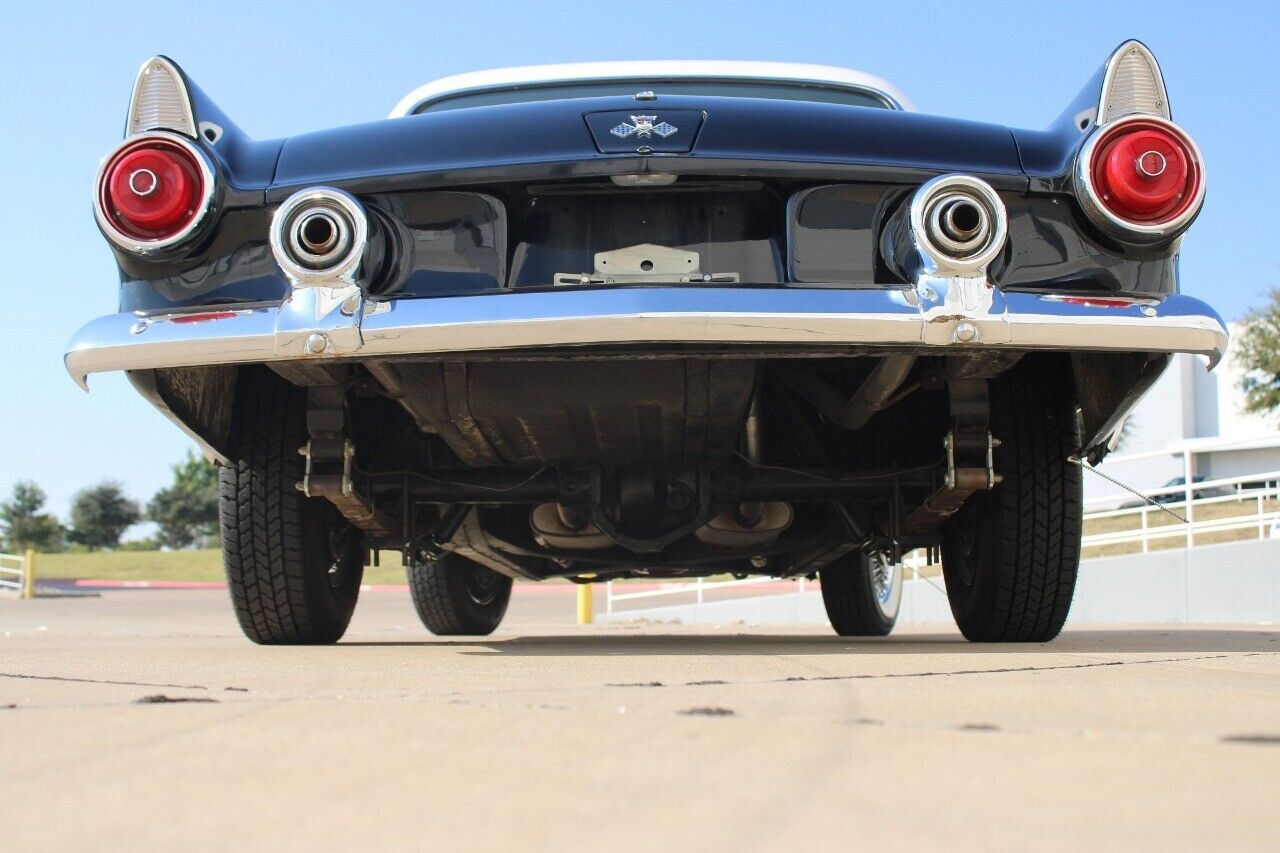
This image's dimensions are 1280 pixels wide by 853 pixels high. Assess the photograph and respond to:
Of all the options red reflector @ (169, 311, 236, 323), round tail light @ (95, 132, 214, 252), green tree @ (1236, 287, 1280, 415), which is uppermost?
green tree @ (1236, 287, 1280, 415)

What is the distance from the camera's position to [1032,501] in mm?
3344

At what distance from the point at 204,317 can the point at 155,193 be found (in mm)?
319

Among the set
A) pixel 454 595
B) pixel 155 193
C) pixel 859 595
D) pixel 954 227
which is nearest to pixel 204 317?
pixel 155 193

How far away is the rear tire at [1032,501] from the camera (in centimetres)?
334

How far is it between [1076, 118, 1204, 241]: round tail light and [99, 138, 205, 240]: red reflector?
203 cm

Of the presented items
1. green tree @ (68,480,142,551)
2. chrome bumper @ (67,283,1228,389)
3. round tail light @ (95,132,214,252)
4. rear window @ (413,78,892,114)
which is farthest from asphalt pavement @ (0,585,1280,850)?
green tree @ (68,480,142,551)

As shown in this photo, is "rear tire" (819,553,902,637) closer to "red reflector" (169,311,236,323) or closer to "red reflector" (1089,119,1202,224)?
"red reflector" (1089,119,1202,224)

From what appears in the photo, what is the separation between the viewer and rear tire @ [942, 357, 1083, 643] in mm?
3336

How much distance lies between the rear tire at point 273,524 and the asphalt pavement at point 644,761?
1181 mm

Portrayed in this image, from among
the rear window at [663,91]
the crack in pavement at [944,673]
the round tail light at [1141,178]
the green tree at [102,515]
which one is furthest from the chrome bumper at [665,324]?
the green tree at [102,515]

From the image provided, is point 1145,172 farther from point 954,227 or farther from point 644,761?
point 644,761

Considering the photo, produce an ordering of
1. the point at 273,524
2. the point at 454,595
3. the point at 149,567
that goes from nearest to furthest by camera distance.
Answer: the point at 273,524 < the point at 454,595 < the point at 149,567

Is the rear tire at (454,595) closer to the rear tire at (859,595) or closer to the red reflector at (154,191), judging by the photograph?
the rear tire at (859,595)

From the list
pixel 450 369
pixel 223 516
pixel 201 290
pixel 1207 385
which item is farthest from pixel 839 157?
pixel 1207 385
